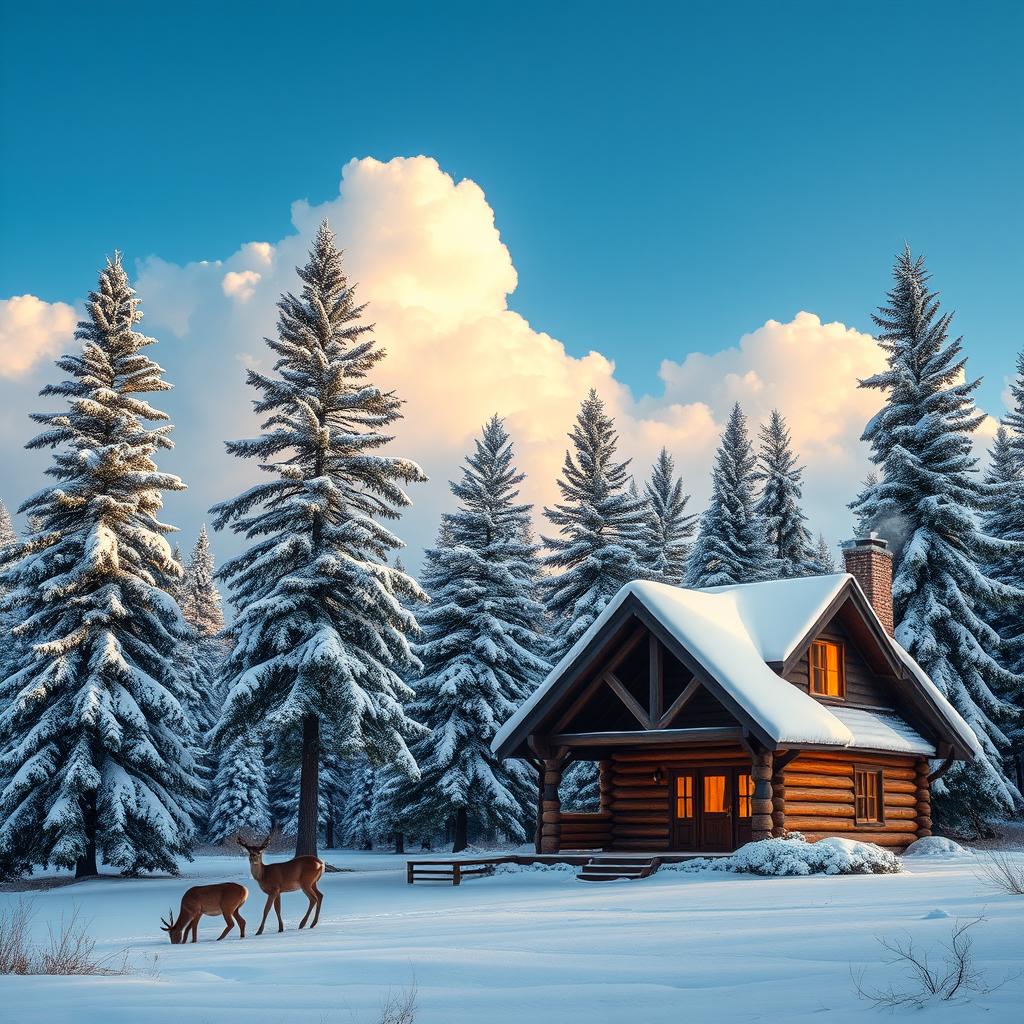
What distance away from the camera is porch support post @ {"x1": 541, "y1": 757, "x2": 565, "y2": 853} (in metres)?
26.5

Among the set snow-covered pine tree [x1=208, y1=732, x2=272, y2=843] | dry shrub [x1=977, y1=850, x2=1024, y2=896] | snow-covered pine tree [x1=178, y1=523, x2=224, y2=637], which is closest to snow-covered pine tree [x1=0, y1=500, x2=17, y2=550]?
snow-covered pine tree [x1=178, y1=523, x2=224, y2=637]

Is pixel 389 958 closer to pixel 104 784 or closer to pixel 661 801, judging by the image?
pixel 661 801

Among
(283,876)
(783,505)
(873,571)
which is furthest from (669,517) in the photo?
(283,876)

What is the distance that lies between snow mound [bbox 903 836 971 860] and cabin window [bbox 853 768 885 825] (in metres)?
0.93

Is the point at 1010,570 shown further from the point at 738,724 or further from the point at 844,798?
the point at 738,724

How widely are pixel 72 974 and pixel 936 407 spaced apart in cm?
3271

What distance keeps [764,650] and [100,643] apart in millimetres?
16610

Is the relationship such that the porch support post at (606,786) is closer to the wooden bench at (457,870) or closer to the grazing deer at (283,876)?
the wooden bench at (457,870)

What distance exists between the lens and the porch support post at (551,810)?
26.5 meters

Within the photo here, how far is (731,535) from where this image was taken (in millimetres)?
44875

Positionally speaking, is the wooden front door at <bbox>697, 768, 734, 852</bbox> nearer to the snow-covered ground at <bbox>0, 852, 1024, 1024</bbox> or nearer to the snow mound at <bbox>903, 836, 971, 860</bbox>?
the snow mound at <bbox>903, 836, 971, 860</bbox>

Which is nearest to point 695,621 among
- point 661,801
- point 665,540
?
point 661,801

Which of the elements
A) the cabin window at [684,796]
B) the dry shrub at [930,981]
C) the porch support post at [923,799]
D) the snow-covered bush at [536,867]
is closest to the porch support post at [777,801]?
the cabin window at [684,796]

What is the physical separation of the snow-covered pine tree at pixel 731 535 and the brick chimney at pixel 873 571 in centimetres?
1300
